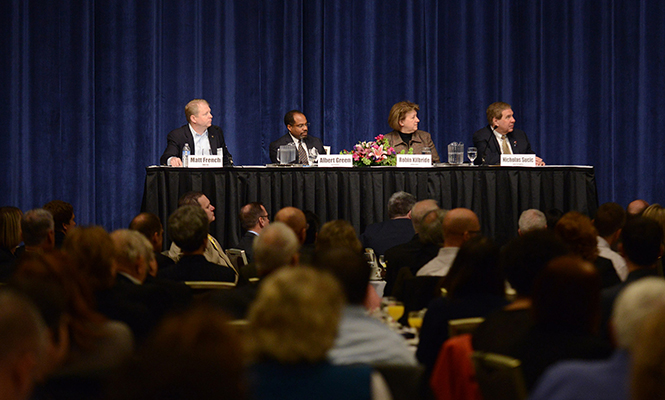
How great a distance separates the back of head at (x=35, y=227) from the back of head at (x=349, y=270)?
210 cm

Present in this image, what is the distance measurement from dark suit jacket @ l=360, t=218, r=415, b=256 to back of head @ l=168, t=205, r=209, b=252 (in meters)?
1.67

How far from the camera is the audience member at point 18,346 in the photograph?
4.04ft

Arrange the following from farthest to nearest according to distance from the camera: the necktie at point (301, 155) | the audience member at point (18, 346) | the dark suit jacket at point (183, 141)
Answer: the necktie at point (301, 155)
the dark suit jacket at point (183, 141)
the audience member at point (18, 346)

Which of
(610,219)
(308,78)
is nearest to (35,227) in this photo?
(610,219)

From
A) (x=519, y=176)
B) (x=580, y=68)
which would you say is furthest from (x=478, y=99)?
(x=519, y=176)

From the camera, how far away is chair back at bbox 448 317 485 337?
210 cm

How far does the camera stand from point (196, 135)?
6.82 meters

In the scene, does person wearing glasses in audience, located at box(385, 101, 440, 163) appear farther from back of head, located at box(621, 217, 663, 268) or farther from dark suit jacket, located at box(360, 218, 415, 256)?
back of head, located at box(621, 217, 663, 268)

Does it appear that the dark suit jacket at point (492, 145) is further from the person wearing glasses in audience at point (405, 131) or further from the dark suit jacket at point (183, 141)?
the dark suit jacket at point (183, 141)

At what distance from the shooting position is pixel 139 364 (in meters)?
0.95

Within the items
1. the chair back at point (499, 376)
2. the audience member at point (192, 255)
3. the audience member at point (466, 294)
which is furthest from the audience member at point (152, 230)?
the chair back at point (499, 376)

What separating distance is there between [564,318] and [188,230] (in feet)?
6.30

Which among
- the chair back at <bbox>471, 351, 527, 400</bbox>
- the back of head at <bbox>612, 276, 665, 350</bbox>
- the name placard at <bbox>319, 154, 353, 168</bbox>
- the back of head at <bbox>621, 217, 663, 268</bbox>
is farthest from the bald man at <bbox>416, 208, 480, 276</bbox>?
the name placard at <bbox>319, 154, 353, 168</bbox>

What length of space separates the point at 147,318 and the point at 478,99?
7065mm
